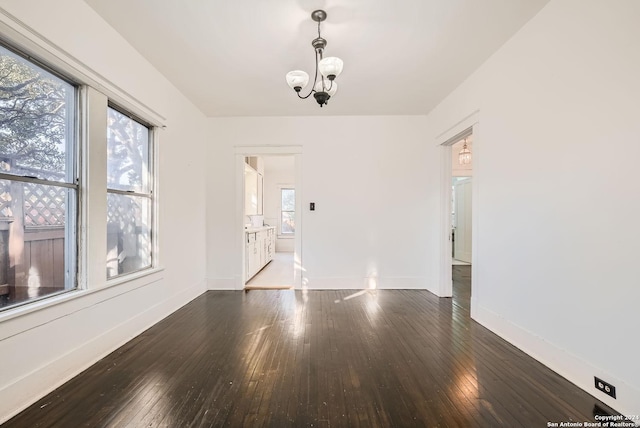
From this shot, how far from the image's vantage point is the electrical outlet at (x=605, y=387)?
1.54 meters

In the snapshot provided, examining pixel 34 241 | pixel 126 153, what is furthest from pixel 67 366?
pixel 126 153

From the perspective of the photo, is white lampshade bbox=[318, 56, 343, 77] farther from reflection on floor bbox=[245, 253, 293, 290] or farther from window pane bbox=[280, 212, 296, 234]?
window pane bbox=[280, 212, 296, 234]

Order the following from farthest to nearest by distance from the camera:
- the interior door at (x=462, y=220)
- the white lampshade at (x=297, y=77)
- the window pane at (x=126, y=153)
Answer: the interior door at (x=462, y=220), the window pane at (x=126, y=153), the white lampshade at (x=297, y=77)

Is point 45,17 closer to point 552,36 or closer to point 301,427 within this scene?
point 301,427

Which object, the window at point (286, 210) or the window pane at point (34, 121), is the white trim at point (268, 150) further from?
the window at point (286, 210)

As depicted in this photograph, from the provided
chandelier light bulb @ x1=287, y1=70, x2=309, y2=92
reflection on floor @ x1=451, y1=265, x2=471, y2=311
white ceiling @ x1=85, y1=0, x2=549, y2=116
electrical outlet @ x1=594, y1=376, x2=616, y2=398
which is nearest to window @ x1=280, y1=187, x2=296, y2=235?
reflection on floor @ x1=451, y1=265, x2=471, y2=311

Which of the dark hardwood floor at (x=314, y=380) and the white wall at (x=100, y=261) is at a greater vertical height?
the white wall at (x=100, y=261)

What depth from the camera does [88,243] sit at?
2.04 meters

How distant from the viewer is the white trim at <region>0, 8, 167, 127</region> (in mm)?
1503

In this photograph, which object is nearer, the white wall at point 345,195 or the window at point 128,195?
the window at point 128,195

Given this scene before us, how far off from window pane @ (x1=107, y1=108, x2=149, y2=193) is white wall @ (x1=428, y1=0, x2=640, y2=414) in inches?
145

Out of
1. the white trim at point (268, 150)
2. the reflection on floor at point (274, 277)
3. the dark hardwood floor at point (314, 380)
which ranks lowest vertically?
the reflection on floor at point (274, 277)

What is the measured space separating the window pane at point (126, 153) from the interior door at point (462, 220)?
6.75 meters

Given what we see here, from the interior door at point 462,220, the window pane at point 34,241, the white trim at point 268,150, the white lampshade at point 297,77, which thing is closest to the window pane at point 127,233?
the window pane at point 34,241
